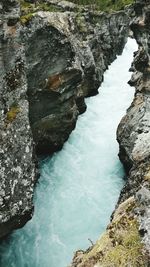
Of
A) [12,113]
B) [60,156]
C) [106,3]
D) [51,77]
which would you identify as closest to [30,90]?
[51,77]

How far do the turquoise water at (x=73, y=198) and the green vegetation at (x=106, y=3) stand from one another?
68.9 feet

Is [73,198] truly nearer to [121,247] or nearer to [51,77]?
[51,77]

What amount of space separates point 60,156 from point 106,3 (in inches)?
1330

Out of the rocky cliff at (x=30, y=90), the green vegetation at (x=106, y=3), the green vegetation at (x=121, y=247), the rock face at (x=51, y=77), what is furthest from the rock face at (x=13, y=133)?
the green vegetation at (x=106, y=3)

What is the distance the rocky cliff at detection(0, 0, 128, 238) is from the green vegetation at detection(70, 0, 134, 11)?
41.5 feet

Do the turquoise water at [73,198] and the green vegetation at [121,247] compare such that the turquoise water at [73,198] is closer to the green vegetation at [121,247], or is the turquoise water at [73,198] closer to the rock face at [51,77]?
the rock face at [51,77]

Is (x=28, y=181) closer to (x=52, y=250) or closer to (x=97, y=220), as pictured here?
(x=52, y=250)

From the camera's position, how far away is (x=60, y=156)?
78.2ft

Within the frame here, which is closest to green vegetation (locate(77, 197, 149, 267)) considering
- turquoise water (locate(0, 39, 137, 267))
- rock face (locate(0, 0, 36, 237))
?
rock face (locate(0, 0, 36, 237))

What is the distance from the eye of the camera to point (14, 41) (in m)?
15.3

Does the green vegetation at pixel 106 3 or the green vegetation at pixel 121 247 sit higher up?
the green vegetation at pixel 121 247

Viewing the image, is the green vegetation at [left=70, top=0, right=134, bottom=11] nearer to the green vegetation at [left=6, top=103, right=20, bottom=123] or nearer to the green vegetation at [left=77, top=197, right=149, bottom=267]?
the green vegetation at [left=6, top=103, right=20, bottom=123]

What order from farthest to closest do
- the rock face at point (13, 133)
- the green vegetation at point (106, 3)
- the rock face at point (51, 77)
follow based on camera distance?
the green vegetation at point (106, 3) < the rock face at point (51, 77) < the rock face at point (13, 133)

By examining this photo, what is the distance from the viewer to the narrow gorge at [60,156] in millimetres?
9645
